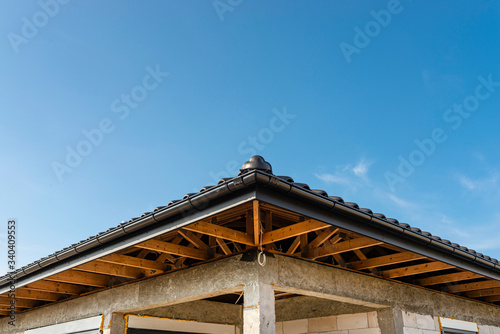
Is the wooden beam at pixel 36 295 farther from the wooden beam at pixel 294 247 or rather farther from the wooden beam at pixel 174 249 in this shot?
the wooden beam at pixel 294 247

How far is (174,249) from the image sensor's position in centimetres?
497

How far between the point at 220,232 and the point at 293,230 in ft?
2.48

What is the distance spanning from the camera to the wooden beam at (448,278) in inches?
243

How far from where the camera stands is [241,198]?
3.35 m

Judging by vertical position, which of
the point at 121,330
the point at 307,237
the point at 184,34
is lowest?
the point at 121,330

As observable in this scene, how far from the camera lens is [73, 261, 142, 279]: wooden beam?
226 inches

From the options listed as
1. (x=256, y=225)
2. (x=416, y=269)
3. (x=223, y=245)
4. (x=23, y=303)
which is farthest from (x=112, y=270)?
(x=416, y=269)

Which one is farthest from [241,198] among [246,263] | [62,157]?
[62,157]

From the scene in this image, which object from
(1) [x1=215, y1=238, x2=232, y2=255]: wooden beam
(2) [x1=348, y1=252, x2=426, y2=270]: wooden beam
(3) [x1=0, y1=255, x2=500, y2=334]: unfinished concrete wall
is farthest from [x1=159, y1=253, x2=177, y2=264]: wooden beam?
(2) [x1=348, y1=252, x2=426, y2=270]: wooden beam

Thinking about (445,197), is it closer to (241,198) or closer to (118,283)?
(118,283)

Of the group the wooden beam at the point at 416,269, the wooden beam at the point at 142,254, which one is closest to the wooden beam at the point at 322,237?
the wooden beam at the point at 416,269

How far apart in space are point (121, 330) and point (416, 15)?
787 centimetres

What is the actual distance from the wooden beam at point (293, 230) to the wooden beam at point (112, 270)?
2504 millimetres

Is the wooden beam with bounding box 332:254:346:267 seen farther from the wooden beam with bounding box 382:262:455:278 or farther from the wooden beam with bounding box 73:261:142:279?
the wooden beam with bounding box 73:261:142:279
